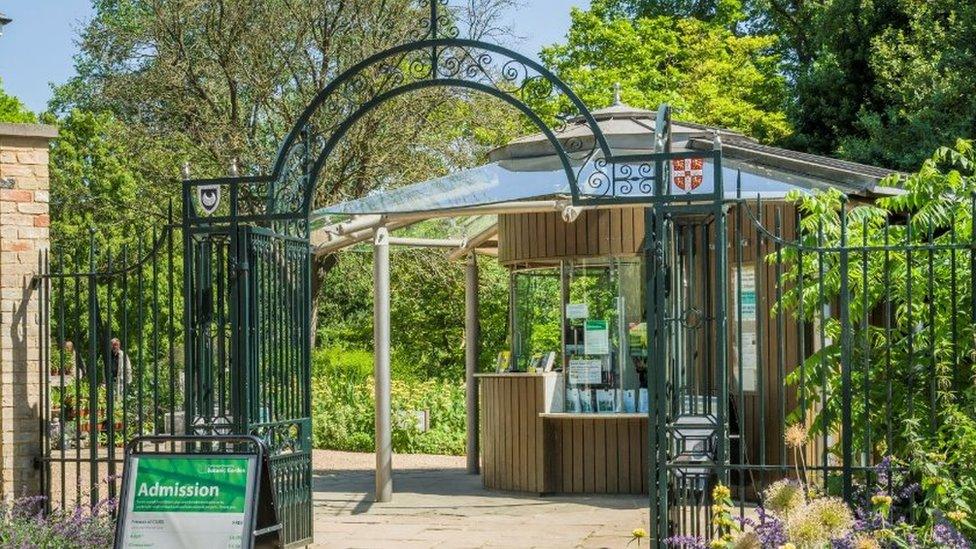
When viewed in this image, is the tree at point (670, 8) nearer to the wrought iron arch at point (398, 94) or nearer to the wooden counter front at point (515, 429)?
the wooden counter front at point (515, 429)

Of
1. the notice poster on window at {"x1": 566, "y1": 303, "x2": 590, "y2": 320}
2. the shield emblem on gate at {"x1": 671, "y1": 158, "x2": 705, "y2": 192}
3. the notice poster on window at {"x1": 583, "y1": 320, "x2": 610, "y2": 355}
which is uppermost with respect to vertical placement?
the shield emblem on gate at {"x1": 671, "y1": 158, "x2": 705, "y2": 192}

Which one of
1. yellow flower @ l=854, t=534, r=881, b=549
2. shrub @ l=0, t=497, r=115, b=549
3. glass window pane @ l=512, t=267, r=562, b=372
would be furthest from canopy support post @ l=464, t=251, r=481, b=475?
yellow flower @ l=854, t=534, r=881, b=549

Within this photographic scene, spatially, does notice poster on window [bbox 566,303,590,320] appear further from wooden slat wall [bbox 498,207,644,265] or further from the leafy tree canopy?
the leafy tree canopy

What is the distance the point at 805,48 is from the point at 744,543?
25.2 meters

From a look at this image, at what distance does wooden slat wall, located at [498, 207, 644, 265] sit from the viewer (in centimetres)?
1301

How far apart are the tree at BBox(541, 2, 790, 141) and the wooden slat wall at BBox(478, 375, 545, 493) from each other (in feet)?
44.1

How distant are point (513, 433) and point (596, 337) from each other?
A: 1.29 m

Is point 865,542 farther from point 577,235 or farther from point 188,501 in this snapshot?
point 577,235

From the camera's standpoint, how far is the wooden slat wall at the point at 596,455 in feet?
→ 42.9

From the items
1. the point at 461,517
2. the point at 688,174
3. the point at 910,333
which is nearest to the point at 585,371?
the point at 461,517

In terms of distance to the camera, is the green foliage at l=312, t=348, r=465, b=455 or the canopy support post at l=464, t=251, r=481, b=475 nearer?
the canopy support post at l=464, t=251, r=481, b=475

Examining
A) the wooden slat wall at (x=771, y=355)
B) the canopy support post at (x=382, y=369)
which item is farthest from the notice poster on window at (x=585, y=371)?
the canopy support post at (x=382, y=369)

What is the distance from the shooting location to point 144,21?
25.4 m

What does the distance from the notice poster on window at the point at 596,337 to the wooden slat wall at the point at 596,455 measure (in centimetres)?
62
